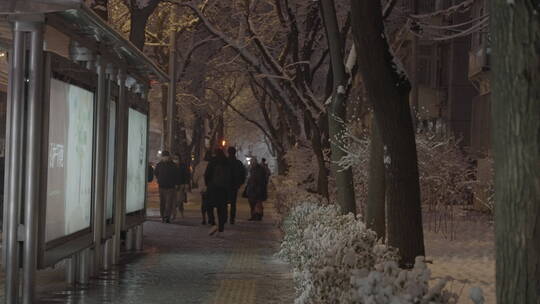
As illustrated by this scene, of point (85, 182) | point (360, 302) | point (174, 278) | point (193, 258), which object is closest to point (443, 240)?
point (193, 258)

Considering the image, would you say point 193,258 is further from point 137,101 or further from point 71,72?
point 71,72

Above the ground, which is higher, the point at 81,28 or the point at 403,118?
the point at 81,28

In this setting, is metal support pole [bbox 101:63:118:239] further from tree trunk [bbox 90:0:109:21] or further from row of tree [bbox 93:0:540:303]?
tree trunk [bbox 90:0:109:21]

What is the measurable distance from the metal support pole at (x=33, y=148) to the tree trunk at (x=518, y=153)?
5.96 meters

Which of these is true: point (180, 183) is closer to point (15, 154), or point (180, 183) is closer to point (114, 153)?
point (114, 153)

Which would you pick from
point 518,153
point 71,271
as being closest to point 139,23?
point 71,271

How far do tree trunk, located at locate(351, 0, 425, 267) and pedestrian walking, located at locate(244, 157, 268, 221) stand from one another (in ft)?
61.1

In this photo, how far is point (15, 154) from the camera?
32.2ft

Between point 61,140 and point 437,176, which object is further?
point 437,176

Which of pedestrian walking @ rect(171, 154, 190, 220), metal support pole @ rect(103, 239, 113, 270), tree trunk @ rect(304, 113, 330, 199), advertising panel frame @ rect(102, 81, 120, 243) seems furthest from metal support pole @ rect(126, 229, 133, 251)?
pedestrian walking @ rect(171, 154, 190, 220)

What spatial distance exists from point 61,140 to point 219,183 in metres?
10.9

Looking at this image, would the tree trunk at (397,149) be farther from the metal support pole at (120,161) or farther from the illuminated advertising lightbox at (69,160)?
the metal support pole at (120,161)

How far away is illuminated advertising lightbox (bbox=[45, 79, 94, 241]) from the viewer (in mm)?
10469

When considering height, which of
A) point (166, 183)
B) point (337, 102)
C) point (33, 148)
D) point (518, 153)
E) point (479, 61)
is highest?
point (479, 61)
